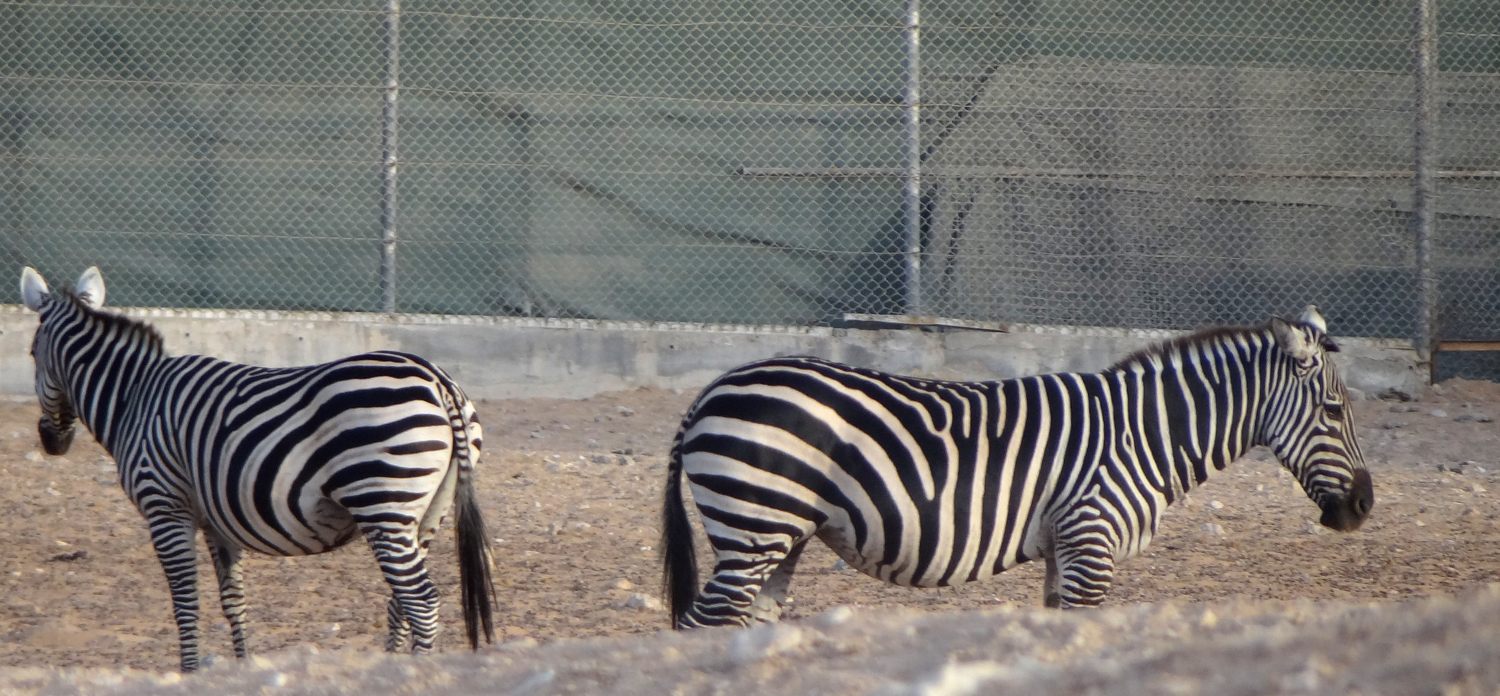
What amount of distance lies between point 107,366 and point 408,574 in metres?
1.61

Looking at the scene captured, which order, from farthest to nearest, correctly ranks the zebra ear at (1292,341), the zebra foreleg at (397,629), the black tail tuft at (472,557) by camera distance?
the zebra foreleg at (397,629) < the zebra ear at (1292,341) < the black tail tuft at (472,557)

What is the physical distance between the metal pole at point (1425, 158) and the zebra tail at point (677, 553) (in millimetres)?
6125

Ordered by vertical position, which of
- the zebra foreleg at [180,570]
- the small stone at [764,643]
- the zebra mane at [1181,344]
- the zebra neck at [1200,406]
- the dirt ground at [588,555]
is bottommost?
the dirt ground at [588,555]

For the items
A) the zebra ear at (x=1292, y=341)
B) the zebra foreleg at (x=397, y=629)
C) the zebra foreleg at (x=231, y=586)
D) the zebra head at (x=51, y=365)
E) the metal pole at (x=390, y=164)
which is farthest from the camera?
the metal pole at (x=390, y=164)

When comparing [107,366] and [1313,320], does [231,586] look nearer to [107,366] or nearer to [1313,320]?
[107,366]

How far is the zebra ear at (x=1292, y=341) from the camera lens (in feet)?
13.4

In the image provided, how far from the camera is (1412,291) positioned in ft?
26.8

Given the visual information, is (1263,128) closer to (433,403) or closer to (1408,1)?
(1408,1)

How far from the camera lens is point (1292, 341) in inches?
160

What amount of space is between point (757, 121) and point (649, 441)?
2.38 metres

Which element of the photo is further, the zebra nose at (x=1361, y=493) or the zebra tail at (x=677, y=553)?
the zebra nose at (x=1361, y=493)

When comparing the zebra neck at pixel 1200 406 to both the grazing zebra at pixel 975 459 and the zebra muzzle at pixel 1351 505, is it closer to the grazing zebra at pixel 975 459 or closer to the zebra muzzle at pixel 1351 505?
the grazing zebra at pixel 975 459

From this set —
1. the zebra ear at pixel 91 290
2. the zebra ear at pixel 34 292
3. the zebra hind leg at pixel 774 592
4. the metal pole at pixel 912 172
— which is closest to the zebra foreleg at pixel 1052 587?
the zebra hind leg at pixel 774 592

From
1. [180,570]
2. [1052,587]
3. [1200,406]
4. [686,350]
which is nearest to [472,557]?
[180,570]
